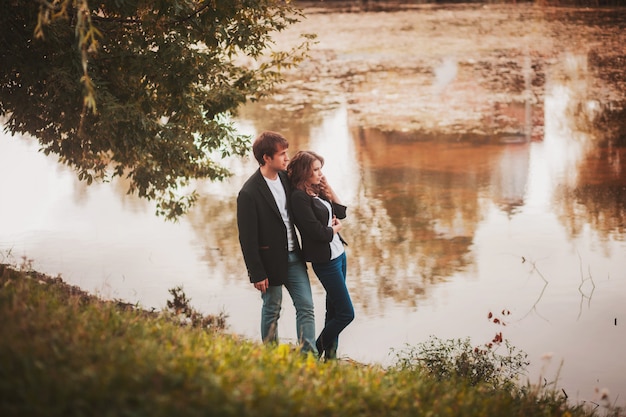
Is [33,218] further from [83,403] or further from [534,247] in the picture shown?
[83,403]

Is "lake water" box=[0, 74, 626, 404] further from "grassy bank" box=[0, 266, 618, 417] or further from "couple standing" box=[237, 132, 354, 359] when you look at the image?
"grassy bank" box=[0, 266, 618, 417]

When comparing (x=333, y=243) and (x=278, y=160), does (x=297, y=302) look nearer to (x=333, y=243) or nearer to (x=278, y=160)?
(x=333, y=243)

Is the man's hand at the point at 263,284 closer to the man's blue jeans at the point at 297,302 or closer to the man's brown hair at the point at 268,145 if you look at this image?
the man's blue jeans at the point at 297,302

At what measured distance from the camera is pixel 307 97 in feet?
76.8

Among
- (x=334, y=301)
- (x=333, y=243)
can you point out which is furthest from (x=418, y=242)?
(x=333, y=243)

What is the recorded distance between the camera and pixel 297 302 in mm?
5926

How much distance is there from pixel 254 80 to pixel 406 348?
11.6 feet

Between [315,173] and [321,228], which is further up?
[315,173]

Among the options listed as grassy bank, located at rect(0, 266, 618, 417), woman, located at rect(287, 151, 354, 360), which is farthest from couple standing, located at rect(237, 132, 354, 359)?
grassy bank, located at rect(0, 266, 618, 417)

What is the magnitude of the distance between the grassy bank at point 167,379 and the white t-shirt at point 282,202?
0.86 metres

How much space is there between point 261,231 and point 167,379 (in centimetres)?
204

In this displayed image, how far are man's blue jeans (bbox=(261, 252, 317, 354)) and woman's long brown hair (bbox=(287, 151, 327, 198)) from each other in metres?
0.48

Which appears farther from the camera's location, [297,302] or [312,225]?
[297,302]

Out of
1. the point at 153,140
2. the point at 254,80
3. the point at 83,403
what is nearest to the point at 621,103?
the point at 254,80
